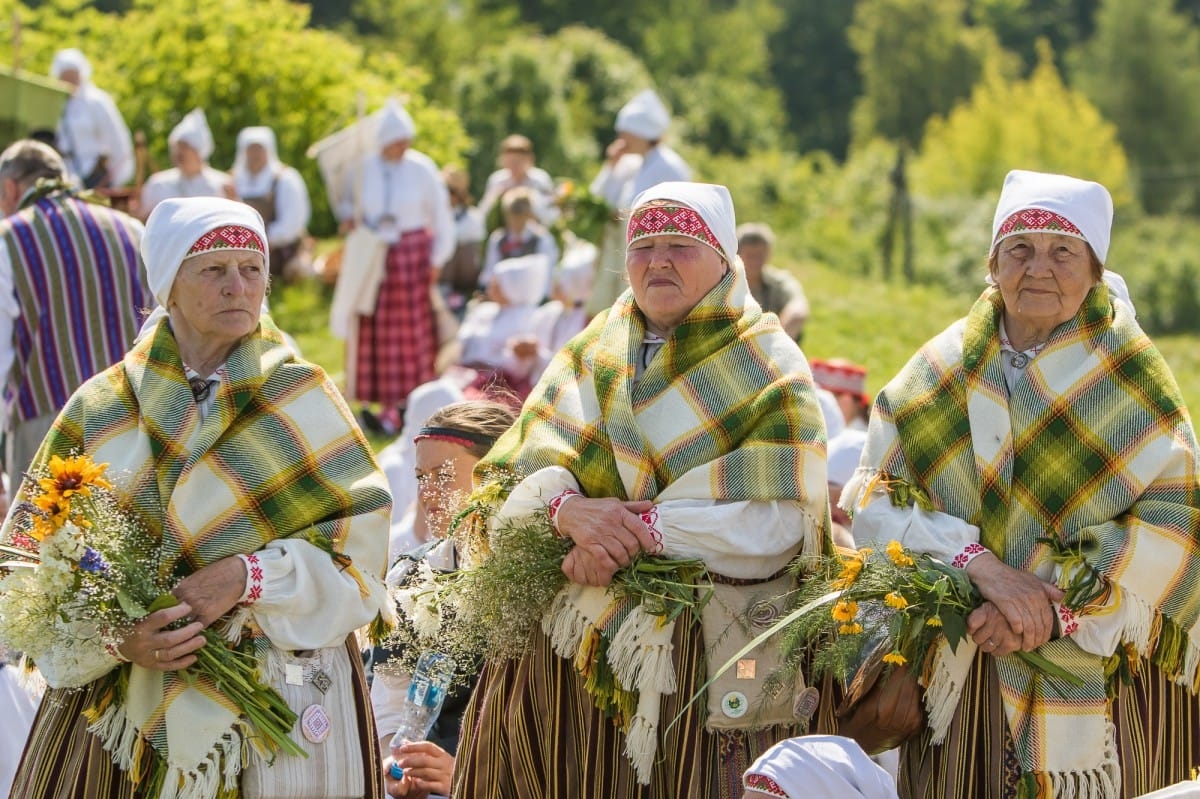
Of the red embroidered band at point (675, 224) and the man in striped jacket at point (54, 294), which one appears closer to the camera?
the red embroidered band at point (675, 224)

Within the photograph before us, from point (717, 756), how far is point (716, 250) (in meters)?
1.32

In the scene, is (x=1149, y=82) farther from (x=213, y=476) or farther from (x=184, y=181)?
(x=213, y=476)

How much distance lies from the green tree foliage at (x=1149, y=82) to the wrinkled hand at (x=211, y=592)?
176 feet

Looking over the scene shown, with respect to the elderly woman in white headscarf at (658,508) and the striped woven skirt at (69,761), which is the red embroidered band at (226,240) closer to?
the elderly woman in white headscarf at (658,508)

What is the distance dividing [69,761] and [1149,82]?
191ft

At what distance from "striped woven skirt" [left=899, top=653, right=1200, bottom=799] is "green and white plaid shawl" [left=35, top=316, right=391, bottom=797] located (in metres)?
1.49

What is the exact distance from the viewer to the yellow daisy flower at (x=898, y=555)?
4367 millimetres

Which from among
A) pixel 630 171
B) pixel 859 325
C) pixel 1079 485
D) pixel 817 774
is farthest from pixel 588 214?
pixel 817 774

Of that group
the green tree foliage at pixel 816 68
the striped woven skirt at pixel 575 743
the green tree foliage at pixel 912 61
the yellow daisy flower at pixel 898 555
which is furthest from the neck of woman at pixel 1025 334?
the green tree foliage at pixel 816 68

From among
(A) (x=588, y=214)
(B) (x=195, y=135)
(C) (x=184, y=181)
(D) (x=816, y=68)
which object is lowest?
(A) (x=588, y=214)

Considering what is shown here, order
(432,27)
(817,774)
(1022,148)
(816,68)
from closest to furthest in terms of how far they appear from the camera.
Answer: (817,774) < (1022,148) < (432,27) < (816,68)

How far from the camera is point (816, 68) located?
229ft

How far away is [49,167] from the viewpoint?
743 cm

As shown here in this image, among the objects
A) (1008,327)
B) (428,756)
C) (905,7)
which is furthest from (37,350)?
(905,7)
